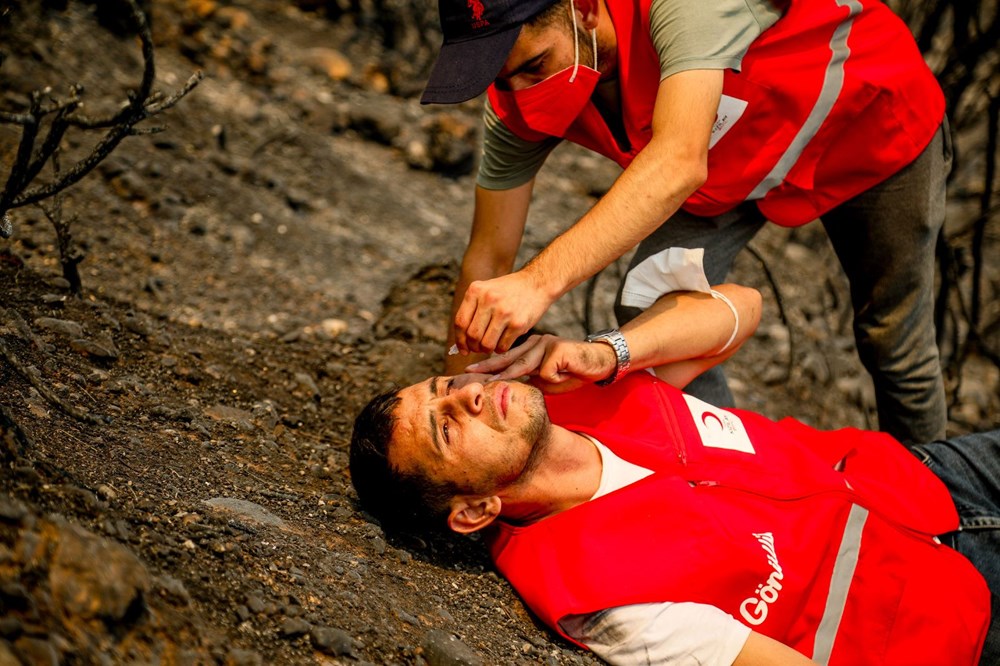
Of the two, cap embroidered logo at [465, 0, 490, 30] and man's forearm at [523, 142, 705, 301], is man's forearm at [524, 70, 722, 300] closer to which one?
man's forearm at [523, 142, 705, 301]

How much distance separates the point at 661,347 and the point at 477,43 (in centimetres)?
102

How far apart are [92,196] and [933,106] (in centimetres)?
347

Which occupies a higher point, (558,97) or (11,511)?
(558,97)

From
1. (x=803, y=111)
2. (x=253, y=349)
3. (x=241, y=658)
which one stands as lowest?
(x=253, y=349)

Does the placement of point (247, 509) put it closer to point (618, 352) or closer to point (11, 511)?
point (11, 511)

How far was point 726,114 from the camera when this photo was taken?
100 inches

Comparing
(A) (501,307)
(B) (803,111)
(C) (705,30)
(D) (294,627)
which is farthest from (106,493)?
(B) (803,111)

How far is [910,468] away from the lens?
2699 millimetres

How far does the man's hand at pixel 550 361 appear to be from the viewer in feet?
8.06

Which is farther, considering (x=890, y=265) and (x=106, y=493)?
(x=890, y=265)

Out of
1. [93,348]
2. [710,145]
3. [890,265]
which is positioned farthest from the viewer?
[890,265]

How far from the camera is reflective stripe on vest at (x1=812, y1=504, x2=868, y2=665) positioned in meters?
2.37

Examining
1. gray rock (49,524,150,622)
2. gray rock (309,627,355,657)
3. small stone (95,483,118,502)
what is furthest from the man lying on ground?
gray rock (49,524,150,622)

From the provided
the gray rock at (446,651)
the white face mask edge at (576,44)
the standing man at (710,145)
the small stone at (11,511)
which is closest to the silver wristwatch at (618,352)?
the standing man at (710,145)
